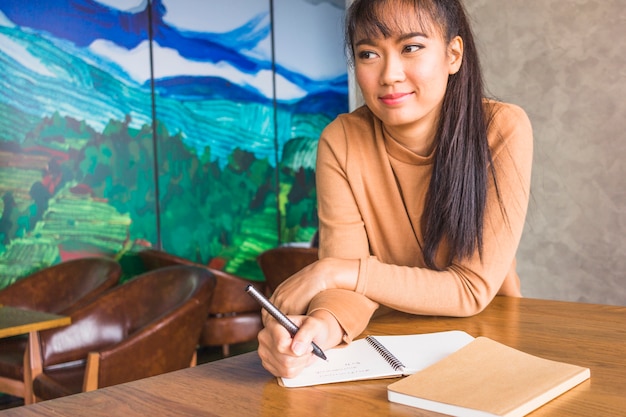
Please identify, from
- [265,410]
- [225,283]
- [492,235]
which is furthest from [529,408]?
[225,283]

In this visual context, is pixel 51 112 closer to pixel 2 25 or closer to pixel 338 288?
pixel 2 25

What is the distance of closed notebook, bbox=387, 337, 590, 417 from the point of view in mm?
828

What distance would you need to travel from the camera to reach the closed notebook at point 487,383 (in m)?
0.83

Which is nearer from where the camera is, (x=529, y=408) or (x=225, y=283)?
(x=529, y=408)

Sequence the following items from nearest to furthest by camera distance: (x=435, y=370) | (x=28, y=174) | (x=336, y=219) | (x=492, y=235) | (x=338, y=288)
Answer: (x=435, y=370)
(x=338, y=288)
(x=492, y=235)
(x=336, y=219)
(x=28, y=174)

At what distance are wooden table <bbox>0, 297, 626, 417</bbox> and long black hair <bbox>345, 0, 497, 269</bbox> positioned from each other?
10.4 inches

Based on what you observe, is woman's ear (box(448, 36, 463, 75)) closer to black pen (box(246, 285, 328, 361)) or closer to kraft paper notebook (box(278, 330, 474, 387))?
kraft paper notebook (box(278, 330, 474, 387))

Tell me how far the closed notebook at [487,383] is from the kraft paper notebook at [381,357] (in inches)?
2.2

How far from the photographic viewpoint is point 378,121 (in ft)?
5.46

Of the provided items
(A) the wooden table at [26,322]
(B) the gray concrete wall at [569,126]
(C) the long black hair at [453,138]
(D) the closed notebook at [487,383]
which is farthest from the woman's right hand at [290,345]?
(B) the gray concrete wall at [569,126]

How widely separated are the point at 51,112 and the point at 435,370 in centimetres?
427

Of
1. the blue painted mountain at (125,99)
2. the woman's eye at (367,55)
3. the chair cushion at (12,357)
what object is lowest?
the chair cushion at (12,357)

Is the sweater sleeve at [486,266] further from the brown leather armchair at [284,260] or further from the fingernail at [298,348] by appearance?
the brown leather armchair at [284,260]

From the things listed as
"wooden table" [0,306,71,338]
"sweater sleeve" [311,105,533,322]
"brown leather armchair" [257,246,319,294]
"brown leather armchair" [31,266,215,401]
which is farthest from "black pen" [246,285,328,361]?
"brown leather armchair" [257,246,319,294]
